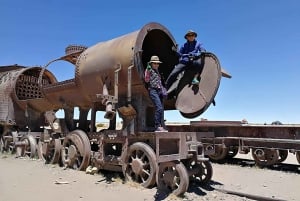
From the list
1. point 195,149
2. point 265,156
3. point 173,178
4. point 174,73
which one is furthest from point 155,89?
point 265,156

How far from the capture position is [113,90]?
7.78m

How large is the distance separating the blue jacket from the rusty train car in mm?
191

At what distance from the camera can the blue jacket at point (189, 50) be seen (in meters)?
7.22

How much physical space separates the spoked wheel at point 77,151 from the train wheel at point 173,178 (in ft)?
8.39

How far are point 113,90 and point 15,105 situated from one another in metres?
6.76

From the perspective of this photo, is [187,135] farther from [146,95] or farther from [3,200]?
[3,200]

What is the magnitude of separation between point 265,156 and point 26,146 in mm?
8143

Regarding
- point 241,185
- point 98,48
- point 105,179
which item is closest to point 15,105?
point 98,48

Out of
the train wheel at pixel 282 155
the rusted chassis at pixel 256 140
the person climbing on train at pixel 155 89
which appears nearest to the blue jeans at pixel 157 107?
the person climbing on train at pixel 155 89

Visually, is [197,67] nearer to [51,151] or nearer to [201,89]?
[201,89]

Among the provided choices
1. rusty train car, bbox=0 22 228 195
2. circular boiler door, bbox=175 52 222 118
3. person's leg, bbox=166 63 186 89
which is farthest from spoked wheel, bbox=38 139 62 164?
circular boiler door, bbox=175 52 222 118

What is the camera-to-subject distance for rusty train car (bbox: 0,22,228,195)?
6.52 metres

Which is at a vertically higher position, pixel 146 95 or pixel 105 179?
pixel 146 95

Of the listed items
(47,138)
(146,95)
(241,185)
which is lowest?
(241,185)
